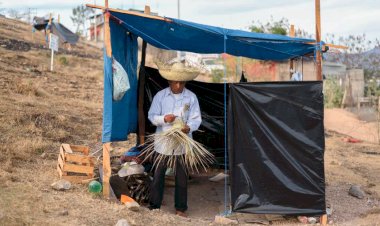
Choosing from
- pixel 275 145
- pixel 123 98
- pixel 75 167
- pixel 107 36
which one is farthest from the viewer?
pixel 123 98

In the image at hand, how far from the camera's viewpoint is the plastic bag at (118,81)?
19.5 ft

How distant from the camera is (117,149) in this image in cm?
949

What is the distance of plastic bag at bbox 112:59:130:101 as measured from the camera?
5.95 metres

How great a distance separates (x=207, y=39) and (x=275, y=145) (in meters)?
1.83

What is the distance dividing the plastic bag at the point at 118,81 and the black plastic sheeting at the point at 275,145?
128 centimetres

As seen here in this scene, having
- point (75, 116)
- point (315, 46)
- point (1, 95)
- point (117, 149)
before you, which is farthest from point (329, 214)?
point (1, 95)

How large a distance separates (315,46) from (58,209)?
11.8 feet

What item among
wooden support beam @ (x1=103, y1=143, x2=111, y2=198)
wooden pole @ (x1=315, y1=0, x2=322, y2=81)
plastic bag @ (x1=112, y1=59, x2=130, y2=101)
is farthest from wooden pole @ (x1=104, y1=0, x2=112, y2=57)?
wooden pole @ (x1=315, y1=0, x2=322, y2=81)

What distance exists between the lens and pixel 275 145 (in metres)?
5.75

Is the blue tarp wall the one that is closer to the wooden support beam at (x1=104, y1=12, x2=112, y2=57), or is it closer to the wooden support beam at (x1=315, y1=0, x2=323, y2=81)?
the wooden support beam at (x1=104, y1=12, x2=112, y2=57)

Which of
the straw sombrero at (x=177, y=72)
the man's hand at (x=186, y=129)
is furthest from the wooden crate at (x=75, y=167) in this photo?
the straw sombrero at (x=177, y=72)

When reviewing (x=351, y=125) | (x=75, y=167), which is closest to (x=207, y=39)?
(x=75, y=167)

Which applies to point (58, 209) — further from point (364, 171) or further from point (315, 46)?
point (364, 171)

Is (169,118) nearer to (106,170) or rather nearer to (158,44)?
(106,170)
